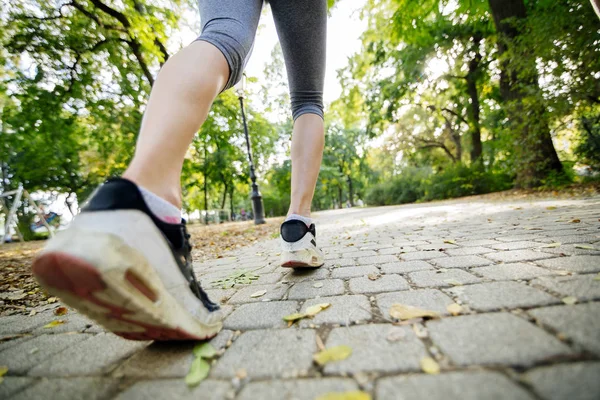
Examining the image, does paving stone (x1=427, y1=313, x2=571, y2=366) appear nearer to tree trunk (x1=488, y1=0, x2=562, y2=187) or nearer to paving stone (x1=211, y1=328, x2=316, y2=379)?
paving stone (x1=211, y1=328, x2=316, y2=379)

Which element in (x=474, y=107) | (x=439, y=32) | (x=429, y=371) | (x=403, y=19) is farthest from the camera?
(x=474, y=107)

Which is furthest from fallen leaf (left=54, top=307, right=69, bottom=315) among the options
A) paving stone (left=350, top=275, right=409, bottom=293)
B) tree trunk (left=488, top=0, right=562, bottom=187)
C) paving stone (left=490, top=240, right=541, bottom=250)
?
tree trunk (left=488, top=0, right=562, bottom=187)

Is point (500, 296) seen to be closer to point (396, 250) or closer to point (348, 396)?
point (348, 396)

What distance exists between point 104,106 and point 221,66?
881cm

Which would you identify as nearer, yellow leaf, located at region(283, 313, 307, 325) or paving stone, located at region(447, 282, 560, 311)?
paving stone, located at region(447, 282, 560, 311)

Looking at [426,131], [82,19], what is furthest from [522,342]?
[426,131]

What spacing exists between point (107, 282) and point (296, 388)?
1.50 ft

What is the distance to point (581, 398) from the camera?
1.57 ft

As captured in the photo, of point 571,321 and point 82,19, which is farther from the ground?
point 82,19

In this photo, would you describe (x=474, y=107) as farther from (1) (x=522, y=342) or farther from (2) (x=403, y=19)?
(1) (x=522, y=342)

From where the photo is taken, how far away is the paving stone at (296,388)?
0.59 m

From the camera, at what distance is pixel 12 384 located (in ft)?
2.50

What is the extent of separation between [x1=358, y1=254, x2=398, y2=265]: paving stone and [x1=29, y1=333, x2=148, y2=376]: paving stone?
1309 millimetres

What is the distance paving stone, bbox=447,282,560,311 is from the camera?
33.8 inches
